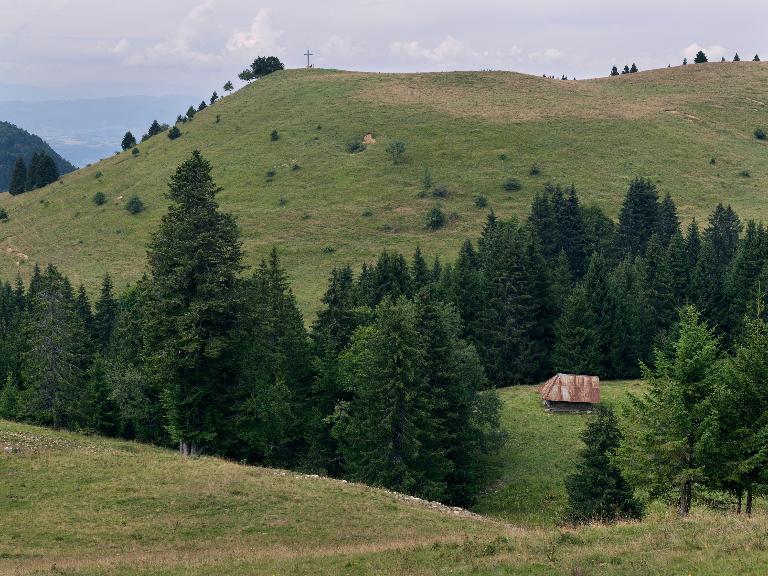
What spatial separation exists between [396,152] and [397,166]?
115 inches

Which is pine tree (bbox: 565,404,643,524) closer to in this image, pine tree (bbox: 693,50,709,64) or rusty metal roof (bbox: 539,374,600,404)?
rusty metal roof (bbox: 539,374,600,404)

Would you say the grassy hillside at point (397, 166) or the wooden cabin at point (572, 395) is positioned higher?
the grassy hillside at point (397, 166)

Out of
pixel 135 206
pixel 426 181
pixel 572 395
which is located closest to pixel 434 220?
pixel 426 181

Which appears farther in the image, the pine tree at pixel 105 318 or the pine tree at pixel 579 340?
the pine tree at pixel 105 318

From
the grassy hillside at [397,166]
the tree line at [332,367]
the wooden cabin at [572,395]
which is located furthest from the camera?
the grassy hillside at [397,166]

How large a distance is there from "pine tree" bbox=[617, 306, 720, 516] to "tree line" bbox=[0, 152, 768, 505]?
0.27 ft

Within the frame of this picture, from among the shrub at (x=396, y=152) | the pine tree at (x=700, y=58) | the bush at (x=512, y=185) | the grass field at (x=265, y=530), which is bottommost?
the grass field at (x=265, y=530)

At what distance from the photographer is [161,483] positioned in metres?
30.5

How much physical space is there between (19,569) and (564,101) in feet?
477

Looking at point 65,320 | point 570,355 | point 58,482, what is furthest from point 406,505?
point 570,355

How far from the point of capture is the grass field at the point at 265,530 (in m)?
19.2

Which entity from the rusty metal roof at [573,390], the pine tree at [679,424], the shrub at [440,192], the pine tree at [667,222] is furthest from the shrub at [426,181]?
the pine tree at [679,424]

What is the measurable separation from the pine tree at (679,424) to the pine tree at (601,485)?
5.57 metres

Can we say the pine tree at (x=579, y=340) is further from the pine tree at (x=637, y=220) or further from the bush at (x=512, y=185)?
the bush at (x=512, y=185)
